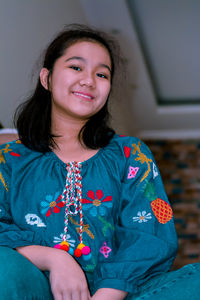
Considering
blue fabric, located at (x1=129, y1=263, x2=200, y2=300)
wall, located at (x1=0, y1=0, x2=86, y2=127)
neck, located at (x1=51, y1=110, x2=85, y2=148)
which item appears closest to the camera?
blue fabric, located at (x1=129, y1=263, x2=200, y2=300)

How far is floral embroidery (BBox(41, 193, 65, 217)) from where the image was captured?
3.43 feet

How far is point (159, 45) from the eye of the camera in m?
2.64

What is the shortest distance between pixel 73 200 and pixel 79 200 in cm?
2

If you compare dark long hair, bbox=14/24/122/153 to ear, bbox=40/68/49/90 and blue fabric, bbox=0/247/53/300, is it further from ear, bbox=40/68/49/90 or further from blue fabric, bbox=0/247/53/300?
blue fabric, bbox=0/247/53/300

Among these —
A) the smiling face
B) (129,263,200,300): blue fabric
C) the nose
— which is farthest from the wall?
(129,263,200,300): blue fabric

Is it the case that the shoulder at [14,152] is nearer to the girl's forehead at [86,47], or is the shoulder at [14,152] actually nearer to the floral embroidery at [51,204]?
the floral embroidery at [51,204]

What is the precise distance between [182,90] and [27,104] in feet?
6.67

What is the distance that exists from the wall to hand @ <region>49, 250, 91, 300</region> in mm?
746

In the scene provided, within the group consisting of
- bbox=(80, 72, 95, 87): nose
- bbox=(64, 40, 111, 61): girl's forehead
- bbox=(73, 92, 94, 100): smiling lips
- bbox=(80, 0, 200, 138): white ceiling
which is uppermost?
bbox=(64, 40, 111, 61): girl's forehead

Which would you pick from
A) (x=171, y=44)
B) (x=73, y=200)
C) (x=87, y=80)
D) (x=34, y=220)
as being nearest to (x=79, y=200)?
(x=73, y=200)

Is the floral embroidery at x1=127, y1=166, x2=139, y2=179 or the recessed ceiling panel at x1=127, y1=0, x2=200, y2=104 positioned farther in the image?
the recessed ceiling panel at x1=127, y1=0, x2=200, y2=104

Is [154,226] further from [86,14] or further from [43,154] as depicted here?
[86,14]

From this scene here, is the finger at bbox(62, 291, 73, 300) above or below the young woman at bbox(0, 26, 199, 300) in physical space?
below

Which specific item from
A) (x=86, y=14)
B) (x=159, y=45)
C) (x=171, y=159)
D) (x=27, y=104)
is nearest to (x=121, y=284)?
(x=27, y=104)
